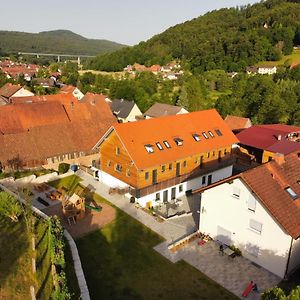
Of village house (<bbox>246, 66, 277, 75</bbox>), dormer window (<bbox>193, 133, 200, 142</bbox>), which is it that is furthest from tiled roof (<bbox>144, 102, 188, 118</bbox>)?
village house (<bbox>246, 66, 277, 75</bbox>)

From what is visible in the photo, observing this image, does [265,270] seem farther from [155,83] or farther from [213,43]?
[213,43]

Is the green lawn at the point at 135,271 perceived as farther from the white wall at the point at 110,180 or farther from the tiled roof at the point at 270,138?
the tiled roof at the point at 270,138

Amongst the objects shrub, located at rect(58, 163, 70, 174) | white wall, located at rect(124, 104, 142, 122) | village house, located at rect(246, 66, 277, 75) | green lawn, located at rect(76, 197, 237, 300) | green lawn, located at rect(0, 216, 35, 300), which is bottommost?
green lawn, located at rect(76, 197, 237, 300)

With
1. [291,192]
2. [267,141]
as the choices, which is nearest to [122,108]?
[267,141]

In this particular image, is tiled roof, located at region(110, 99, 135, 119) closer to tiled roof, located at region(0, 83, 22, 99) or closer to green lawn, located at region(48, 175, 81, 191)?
tiled roof, located at region(0, 83, 22, 99)

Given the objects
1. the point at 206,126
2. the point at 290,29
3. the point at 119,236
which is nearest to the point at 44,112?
the point at 206,126
